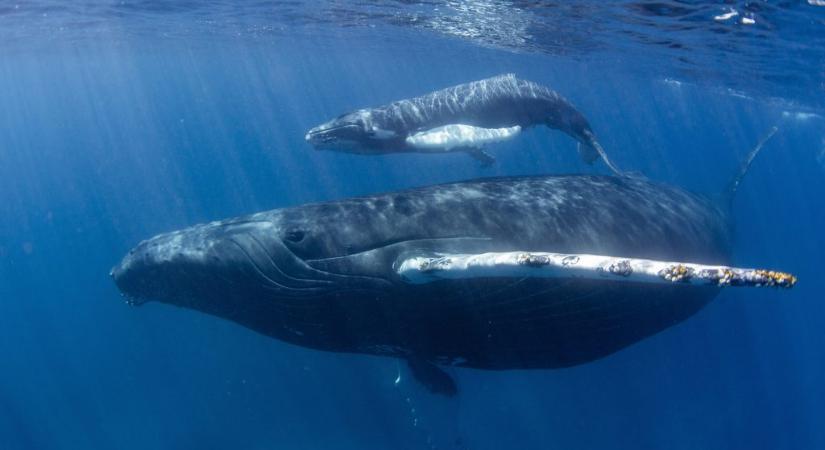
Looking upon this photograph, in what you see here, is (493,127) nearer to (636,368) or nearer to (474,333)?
(474,333)

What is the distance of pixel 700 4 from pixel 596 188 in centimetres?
1017

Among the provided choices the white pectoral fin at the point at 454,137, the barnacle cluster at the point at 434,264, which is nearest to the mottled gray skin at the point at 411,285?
the barnacle cluster at the point at 434,264

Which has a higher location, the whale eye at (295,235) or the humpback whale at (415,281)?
the whale eye at (295,235)

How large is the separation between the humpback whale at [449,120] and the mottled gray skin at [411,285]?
516 cm

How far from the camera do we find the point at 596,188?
8.62 meters

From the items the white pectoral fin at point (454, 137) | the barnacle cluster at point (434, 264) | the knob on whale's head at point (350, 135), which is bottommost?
the white pectoral fin at point (454, 137)

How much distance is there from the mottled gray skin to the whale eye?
0.7 inches

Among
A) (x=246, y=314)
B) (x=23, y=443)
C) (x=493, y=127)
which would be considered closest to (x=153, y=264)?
(x=246, y=314)

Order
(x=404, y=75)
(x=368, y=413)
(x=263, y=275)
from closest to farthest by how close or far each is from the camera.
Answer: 1. (x=263, y=275)
2. (x=368, y=413)
3. (x=404, y=75)

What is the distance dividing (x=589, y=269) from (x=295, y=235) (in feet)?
11.9

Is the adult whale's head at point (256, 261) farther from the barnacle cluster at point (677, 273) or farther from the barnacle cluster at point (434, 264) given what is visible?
the barnacle cluster at point (677, 273)

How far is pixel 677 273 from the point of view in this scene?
403 cm

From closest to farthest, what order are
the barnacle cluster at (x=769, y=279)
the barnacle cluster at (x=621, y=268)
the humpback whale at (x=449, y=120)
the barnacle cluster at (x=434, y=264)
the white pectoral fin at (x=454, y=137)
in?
the barnacle cluster at (x=769, y=279) → the barnacle cluster at (x=621, y=268) → the barnacle cluster at (x=434, y=264) → the humpback whale at (x=449, y=120) → the white pectoral fin at (x=454, y=137)

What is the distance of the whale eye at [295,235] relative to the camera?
6734 millimetres
